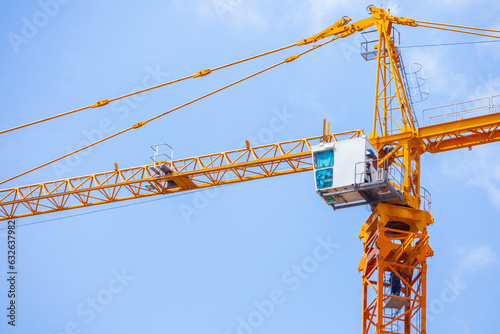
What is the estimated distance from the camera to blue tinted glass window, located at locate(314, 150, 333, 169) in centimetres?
5497

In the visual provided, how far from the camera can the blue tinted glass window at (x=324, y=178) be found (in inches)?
2146

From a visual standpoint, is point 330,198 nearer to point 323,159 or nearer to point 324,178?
point 324,178

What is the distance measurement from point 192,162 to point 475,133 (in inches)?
655

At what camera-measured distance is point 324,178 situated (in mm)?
54719

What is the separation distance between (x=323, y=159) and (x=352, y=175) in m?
2.08

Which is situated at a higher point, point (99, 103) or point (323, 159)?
point (99, 103)

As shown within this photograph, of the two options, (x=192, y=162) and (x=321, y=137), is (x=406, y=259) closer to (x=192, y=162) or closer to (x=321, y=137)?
(x=321, y=137)

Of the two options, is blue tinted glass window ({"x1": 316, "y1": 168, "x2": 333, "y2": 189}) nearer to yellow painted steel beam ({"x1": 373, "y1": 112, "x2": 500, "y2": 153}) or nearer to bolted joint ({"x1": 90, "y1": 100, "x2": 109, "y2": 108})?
yellow painted steel beam ({"x1": 373, "y1": 112, "x2": 500, "y2": 153})

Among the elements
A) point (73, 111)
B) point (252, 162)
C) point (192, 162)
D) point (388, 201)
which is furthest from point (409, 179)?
point (73, 111)

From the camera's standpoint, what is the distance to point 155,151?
6394 centimetres

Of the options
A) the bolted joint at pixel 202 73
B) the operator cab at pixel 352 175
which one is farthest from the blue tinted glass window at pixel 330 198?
the bolted joint at pixel 202 73

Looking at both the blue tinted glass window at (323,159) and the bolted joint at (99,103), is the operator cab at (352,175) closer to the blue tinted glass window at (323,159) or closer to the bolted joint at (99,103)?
the blue tinted glass window at (323,159)

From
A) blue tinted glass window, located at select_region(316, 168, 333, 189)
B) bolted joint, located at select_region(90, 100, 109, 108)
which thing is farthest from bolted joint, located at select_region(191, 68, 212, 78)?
blue tinted glass window, located at select_region(316, 168, 333, 189)

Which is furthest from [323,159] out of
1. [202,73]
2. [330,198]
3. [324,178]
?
[202,73]
